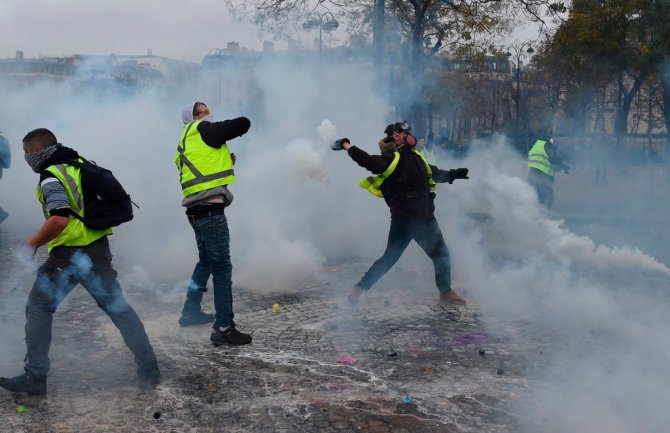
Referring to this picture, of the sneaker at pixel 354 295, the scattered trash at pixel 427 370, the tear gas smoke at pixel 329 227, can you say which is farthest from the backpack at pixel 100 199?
the sneaker at pixel 354 295

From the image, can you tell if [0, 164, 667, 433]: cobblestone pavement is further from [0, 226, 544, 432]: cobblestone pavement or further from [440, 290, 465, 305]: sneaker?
[440, 290, 465, 305]: sneaker

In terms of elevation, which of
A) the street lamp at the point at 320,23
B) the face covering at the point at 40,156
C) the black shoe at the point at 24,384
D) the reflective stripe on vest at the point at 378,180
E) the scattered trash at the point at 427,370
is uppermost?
the street lamp at the point at 320,23

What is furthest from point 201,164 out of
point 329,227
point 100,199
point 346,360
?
point 329,227

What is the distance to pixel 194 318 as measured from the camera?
5.61 meters

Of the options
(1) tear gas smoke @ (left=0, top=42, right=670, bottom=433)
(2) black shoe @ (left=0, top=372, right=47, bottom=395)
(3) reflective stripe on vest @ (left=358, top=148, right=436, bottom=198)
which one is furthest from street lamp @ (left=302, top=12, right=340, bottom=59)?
(2) black shoe @ (left=0, top=372, right=47, bottom=395)

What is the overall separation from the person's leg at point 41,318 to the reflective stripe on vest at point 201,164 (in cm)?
115

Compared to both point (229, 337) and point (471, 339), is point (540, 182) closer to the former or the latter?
point (471, 339)

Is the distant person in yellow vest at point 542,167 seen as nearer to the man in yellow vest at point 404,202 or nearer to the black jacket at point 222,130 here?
the man in yellow vest at point 404,202

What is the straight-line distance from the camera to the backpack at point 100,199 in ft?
13.8

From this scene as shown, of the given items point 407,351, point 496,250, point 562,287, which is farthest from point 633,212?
point 407,351

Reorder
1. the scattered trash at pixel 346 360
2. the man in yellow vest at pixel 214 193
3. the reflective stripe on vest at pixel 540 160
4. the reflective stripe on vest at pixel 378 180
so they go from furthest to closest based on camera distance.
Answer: the reflective stripe on vest at pixel 540 160 < the reflective stripe on vest at pixel 378 180 < the man in yellow vest at pixel 214 193 < the scattered trash at pixel 346 360

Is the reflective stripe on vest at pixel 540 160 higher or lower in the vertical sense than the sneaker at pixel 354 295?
higher

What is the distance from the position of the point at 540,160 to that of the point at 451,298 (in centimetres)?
563

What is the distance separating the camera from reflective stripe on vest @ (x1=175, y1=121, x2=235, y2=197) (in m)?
5.10
